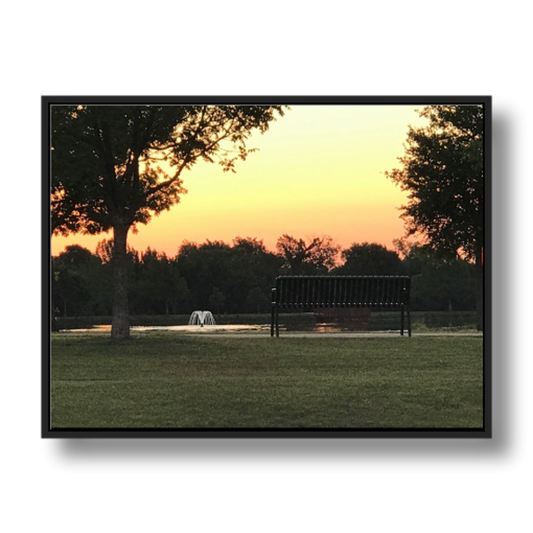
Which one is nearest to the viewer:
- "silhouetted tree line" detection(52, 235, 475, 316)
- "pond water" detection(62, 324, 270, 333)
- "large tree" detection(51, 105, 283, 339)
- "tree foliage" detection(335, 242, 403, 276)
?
"large tree" detection(51, 105, 283, 339)

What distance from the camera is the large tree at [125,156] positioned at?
32.9 feet

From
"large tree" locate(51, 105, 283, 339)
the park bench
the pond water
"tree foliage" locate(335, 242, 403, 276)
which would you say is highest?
"large tree" locate(51, 105, 283, 339)

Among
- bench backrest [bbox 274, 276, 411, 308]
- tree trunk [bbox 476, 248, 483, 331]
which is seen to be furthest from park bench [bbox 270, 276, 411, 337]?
tree trunk [bbox 476, 248, 483, 331]

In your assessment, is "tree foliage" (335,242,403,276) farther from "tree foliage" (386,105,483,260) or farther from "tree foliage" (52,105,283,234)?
"tree foliage" (52,105,283,234)

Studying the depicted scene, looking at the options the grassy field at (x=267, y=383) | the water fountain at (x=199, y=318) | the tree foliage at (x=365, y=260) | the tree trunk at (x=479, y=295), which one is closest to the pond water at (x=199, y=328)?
the water fountain at (x=199, y=318)

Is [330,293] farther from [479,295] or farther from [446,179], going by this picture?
[446,179]

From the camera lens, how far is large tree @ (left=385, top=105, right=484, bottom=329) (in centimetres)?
1247

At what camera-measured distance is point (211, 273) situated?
10.7 metres

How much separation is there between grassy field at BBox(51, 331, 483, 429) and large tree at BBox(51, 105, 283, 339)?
146 centimetres

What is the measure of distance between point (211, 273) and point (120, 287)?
1143mm

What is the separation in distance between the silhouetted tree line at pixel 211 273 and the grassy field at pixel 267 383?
3.92ft
